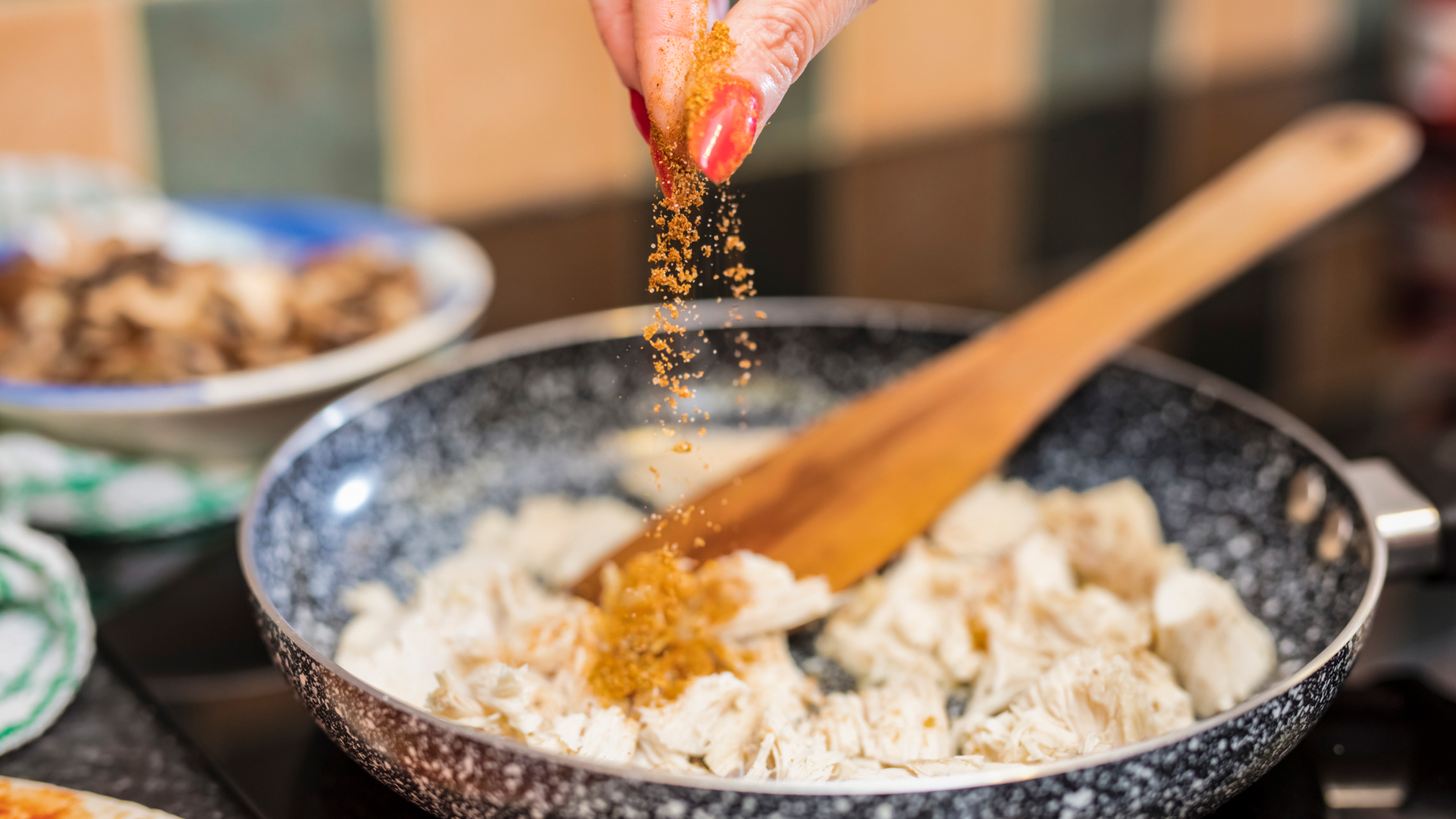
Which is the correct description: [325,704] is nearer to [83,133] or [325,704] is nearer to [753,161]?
[83,133]

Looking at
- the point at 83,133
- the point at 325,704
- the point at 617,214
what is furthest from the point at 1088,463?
the point at 83,133

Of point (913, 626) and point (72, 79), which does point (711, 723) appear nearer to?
point (913, 626)

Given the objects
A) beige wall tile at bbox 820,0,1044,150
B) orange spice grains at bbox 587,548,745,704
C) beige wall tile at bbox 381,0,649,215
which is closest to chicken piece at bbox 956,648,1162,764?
orange spice grains at bbox 587,548,745,704

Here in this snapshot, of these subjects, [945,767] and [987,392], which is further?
[987,392]

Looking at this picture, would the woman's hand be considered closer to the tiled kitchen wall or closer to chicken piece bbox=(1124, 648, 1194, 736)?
chicken piece bbox=(1124, 648, 1194, 736)

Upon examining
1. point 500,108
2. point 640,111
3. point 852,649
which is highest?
point 640,111

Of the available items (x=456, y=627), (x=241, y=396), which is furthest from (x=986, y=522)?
(x=241, y=396)
